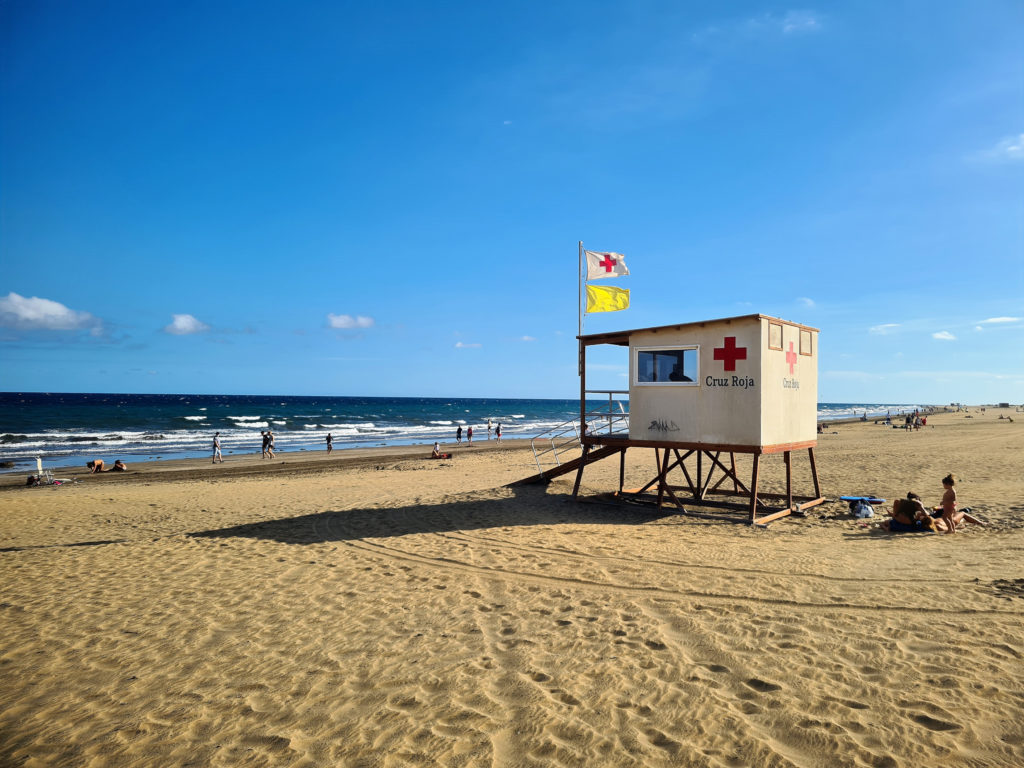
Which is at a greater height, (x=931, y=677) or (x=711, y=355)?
(x=711, y=355)

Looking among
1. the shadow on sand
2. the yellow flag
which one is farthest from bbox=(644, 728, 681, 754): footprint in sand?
the yellow flag

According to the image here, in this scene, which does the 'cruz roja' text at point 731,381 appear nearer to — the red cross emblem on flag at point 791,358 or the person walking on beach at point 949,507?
the red cross emblem on flag at point 791,358

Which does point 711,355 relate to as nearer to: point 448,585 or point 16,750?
point 448,585

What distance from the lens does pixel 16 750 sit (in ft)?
15.1

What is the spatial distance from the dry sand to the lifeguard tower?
5.89ft

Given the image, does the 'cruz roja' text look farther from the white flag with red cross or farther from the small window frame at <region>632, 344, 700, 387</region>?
the white flag with red cross

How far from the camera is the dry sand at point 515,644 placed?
4.49m

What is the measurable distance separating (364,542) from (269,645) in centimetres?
497

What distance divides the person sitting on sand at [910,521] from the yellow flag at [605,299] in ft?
25.6

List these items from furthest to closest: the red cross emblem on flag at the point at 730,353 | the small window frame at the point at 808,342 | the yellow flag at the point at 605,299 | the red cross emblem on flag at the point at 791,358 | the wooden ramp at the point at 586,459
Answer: the yellow flag at the point at 605,299, the wooden ramp at the point at 586,459, the small window frame at the point at 808,342, the red cross emblem on flag at the point at 791,358, the red cross emblem on flag at the point at 730,353

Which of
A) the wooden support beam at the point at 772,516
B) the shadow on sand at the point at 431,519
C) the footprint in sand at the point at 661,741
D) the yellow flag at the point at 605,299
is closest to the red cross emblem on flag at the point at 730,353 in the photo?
the wooden support beam at the point at 772,516

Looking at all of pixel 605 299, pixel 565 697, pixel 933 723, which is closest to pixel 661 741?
pixel 565 697

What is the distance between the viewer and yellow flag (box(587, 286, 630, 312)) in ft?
51.4

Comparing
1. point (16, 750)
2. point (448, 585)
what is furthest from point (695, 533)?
point (16, 750)
